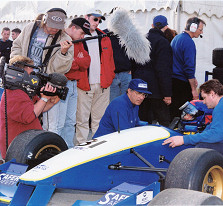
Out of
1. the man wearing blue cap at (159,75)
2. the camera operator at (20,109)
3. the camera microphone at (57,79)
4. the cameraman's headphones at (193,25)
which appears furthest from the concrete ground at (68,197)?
the cameraman's headphones at (193,25)

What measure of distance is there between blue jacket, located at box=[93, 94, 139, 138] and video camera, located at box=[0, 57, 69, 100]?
1.83ft

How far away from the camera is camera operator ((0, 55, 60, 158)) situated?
4.53 metres

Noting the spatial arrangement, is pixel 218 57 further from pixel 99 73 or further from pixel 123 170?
pixel 123 170

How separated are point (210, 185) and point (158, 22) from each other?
3.38m

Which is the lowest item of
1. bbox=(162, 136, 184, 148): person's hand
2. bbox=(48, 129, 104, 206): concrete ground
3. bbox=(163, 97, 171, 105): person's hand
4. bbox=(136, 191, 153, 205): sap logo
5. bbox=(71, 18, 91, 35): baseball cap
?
bbox=(48, 129, 104, 206): concrete ground

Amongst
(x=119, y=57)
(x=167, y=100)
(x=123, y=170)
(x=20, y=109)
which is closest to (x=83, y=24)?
(x=119, y=57)

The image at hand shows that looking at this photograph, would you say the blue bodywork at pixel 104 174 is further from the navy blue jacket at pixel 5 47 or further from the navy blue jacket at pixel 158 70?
the navy blue jacket at pixel 5 47

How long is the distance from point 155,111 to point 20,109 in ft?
7.58

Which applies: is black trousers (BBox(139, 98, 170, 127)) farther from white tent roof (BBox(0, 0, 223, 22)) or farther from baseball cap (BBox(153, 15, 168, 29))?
white tent roof (BBox(0, 0, 223, 22))

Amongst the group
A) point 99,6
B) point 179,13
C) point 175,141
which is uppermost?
point 99,6

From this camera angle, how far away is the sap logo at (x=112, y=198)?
3.36 m

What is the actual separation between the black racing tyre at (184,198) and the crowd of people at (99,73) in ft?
5.26

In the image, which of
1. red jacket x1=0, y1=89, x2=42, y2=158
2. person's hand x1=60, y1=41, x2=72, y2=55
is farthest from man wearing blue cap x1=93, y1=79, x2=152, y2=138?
person's hand x1=60, y1=41, x2=72, y2=55

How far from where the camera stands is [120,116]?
4.70m
